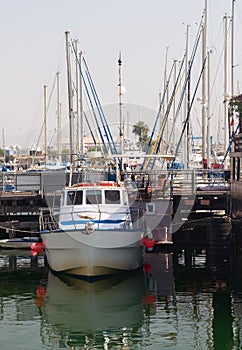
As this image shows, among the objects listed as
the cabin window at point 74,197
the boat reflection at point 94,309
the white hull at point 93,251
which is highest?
the cabin window at point 74,197

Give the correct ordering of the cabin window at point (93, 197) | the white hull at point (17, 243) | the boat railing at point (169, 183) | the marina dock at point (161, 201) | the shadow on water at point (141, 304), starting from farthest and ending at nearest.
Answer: the white hull at point (17, 243) → the boat railing at point (169, 183) → the marina dock at point (161, 201) → the cabin window at point (93, 197) → the shadow on water at point (141, 304)

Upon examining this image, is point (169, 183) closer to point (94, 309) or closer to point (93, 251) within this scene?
point (93, 251)

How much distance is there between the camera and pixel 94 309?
79.7ft

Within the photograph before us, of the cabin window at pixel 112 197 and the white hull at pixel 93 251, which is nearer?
the white hull at pixel 93 251

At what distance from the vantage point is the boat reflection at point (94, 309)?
70.4 feet

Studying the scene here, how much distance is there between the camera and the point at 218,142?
72688mm

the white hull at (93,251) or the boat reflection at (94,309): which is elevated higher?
the white hull at (93,251)

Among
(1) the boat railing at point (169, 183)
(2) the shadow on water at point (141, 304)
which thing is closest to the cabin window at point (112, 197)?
(2) the shadow on water at point (141, 304)

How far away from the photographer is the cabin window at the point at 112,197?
30741mm

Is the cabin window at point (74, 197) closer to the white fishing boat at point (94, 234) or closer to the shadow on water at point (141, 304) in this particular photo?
the white fishing boat at point (94, 234)

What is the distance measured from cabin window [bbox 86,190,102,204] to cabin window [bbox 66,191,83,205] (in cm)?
30

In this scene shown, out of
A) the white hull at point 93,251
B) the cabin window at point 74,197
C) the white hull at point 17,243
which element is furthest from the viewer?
the white hull at point 17,243

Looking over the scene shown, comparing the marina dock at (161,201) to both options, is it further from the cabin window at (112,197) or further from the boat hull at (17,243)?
the cabin window at (112,197)

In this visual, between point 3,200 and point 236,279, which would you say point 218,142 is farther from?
point 236,279
